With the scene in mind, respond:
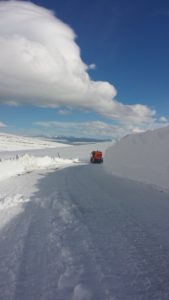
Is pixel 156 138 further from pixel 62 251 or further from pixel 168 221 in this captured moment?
pixel 62 251

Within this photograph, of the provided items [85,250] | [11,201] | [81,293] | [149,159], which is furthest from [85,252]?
[149,159]

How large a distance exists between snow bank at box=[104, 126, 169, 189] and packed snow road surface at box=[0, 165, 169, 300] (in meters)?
5.37

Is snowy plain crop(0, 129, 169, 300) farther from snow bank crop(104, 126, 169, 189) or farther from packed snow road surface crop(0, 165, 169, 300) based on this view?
snow bank crop(104, 126, 169, 189)

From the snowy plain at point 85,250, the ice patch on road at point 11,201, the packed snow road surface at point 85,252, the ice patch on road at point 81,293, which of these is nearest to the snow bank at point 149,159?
the snowy plain at point 85,250

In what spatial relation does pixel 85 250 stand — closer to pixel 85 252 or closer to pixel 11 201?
pixel 85 252

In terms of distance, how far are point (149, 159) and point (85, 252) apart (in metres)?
13.9

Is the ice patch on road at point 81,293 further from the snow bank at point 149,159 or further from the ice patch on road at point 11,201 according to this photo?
the snow bank at point 149,159

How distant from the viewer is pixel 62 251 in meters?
6.46

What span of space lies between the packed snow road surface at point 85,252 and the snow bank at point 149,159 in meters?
5.37

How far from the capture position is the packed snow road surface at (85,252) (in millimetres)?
4766

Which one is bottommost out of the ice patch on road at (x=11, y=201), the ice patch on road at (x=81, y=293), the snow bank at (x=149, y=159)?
the ice patch on road at (x=11, y=201)

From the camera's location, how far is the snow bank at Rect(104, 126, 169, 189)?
1700 cm

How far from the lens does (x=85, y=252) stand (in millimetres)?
6367

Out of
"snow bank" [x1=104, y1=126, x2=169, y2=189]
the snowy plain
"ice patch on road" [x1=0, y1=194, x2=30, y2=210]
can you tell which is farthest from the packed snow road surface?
"snow bank" [x1=104, y1=126, x2=169, y2=189]
